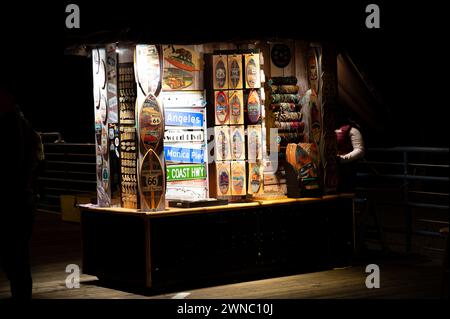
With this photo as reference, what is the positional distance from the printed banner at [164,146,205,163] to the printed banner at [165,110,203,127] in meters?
0.27

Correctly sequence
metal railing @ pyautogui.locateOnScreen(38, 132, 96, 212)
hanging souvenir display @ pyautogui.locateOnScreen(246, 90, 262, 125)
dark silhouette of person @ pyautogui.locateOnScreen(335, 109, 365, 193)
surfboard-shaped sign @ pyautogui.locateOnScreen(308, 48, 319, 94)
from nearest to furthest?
hanging souvenir display @ pyautogui.locateOnScreen(246, 90, 262, 125), surfboard-shaped sign @ pyautogui.locateOnScreen(308, 48, 319, 94), dark silhouette of person @ pyautogui.locateOnScreen(335, 109, 365, 193), metal railing @ pyautogui.locateOnScreen(38, 132, 96, 212)

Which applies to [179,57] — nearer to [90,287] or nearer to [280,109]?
[280,109]

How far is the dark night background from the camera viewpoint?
28.7 feet

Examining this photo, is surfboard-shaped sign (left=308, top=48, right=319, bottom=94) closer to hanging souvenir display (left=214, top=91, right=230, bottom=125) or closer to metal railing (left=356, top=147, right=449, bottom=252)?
hanging souvenir display (left=214, top=91, right=230, bottom=125)

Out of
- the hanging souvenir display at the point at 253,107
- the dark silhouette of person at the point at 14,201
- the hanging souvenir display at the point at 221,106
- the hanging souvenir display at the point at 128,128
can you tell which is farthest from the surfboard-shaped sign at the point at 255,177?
the dark silhouette of person at the point at 14,201

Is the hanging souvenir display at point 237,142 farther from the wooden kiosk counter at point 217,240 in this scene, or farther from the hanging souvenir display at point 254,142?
the wooden kiosk counter at point 217,240

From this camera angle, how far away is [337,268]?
9.84 meters

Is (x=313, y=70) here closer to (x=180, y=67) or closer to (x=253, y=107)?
(x=253, y=107)

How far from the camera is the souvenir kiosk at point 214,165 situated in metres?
8.62

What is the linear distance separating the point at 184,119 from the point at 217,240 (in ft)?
4.46

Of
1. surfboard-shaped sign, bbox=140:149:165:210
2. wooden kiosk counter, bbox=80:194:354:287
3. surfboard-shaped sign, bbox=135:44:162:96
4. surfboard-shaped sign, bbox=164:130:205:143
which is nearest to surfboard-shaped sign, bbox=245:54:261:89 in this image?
surfboard-shaped sign, bbox=164:130:205:143

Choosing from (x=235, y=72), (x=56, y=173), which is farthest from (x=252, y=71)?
(x=56, y=173)

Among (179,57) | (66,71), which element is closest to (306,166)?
(179,57)

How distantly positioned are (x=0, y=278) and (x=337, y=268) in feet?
13.0
